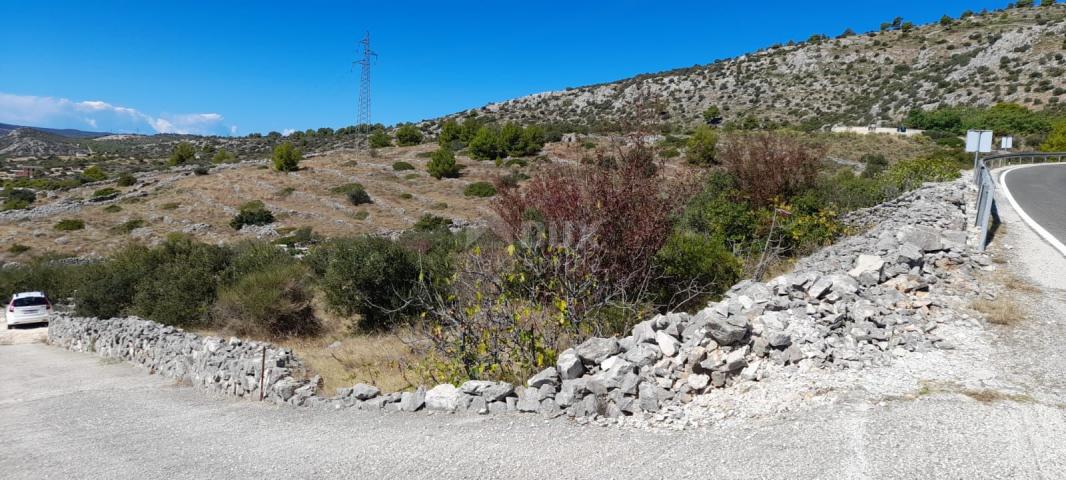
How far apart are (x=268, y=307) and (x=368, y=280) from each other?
275cm

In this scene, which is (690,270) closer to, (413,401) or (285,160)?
(413,401)

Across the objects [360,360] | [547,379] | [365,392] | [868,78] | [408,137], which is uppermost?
[868,78]

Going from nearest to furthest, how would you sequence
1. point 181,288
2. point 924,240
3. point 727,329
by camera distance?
point 727,329
point 924,240
point 181,288

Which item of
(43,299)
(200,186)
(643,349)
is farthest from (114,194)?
(643,349)

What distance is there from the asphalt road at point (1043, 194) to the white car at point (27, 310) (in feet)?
92.9

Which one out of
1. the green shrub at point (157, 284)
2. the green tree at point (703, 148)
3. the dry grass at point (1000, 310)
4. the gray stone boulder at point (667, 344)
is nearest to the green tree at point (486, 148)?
the green tree at point (703, 148)

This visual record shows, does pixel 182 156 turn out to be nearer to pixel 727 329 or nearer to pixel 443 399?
pixel 443 399

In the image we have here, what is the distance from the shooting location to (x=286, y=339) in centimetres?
1416

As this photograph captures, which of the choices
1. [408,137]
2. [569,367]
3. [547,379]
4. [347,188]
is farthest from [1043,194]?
[408,137]

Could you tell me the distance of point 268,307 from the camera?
1418cm

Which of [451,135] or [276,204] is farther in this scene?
[451,135]

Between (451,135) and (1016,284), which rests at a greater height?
(451,135)

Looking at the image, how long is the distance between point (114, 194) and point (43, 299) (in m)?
28.5

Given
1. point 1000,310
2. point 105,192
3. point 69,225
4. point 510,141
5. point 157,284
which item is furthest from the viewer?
point 510,141
